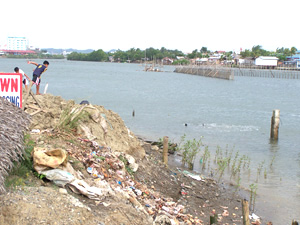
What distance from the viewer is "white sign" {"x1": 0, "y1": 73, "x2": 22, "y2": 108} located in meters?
8.38

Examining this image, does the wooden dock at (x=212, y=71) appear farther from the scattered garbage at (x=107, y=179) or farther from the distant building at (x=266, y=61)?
the scattered garbage at (x=107, y=179)

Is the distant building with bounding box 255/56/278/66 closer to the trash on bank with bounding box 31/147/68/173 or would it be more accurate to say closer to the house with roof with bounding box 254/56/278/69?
the house with roof with bounding box 254/56/278/69

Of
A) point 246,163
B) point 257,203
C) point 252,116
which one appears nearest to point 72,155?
point 257,203

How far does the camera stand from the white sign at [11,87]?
27.5ft

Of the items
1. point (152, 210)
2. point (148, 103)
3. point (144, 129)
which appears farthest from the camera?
point (148, 103)

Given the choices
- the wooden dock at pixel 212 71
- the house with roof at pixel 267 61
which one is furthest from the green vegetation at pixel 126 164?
the house with roof at pixel 267 61

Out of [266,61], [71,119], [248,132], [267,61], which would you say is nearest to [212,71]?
[266,61]

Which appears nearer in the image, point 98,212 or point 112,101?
point 98,212

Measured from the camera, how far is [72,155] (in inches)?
327

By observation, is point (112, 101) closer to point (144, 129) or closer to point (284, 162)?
point (144, 129)

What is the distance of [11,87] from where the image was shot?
848 cm

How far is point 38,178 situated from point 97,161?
189 cm

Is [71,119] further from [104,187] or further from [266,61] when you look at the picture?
[266,61]

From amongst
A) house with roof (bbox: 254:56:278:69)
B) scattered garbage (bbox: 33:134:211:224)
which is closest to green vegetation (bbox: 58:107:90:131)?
scattered garbage (bbox: 33:134:211:224)
